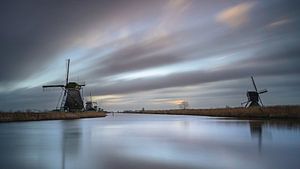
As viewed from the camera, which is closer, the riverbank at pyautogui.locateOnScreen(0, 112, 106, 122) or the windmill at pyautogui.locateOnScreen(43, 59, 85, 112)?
the riverbank at pyautogui.locateOnScreen(0, 112, 106, 122)

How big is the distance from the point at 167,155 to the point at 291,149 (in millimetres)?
5160

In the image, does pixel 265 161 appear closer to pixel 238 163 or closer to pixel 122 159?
pixel 238 163

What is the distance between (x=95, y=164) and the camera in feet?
29.3

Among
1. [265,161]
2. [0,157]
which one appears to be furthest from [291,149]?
[0,157]

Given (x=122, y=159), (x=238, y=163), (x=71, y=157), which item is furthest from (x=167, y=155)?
(x=71, y=157)

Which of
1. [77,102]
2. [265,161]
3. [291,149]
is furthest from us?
[77,102]

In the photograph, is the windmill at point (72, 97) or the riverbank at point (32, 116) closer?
the riverbank at point (32, 116)

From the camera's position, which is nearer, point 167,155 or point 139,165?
point 139,165

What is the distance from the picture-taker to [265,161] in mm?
9250

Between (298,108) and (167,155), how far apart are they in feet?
86.5

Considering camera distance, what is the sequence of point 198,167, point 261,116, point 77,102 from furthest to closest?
1. point 77,102
2. point 261,116
3. point 198,167

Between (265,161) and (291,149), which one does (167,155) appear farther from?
(291,149)

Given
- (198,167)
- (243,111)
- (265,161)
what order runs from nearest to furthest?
(198,167), (265,161), (243,111)

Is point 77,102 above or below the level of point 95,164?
above
